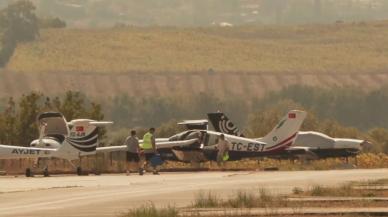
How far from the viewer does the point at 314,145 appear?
63656mm

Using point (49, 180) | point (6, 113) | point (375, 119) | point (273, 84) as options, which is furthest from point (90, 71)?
point (49, 180)

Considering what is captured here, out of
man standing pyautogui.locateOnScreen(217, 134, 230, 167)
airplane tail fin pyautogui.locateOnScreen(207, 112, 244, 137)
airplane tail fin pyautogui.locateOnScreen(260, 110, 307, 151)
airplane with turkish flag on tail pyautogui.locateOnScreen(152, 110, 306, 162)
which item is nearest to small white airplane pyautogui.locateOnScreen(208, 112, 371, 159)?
airplane tail fin pyautogui.locateOnScreen(207, 112, 244, 137)

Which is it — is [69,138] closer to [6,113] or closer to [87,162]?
[87,162]

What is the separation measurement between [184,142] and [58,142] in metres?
6.62

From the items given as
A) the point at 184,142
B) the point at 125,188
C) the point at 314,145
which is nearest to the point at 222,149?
the point at 184,142

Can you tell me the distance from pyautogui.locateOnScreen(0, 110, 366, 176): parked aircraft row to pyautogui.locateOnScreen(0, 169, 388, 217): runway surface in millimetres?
2878

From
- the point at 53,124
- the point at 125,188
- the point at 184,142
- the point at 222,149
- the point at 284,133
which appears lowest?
the point at 125,188

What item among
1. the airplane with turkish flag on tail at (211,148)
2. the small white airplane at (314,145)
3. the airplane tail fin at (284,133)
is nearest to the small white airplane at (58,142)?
the airplane with turkish flag on tail at (211,148)

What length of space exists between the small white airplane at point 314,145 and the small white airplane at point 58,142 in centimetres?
1017

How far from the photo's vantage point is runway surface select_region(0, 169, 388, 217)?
32375 mm

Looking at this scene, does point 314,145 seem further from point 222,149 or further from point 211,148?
point 222,149

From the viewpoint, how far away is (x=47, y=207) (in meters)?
32.5

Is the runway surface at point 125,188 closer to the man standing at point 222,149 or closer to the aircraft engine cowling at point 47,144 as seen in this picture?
the aircraft engine cowling at point 47,144

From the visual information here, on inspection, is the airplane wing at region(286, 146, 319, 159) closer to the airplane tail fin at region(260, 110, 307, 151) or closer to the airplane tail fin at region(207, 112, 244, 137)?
the airplane tail fin at region(260, 110, 307, 151)
